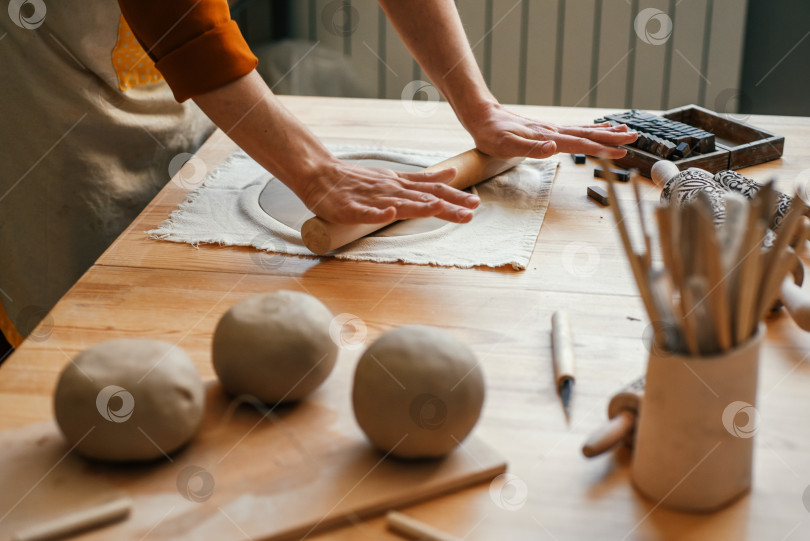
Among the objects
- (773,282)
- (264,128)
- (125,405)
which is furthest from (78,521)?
(264,128)

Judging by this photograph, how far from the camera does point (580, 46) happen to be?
247cm

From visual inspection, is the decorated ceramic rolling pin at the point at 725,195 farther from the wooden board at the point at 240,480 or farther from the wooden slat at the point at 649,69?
the wooden slat at the point at 649,69

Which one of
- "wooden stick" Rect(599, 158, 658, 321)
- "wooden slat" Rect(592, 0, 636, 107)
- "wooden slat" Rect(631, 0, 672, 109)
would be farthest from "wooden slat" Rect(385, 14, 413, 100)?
"wooden stick" Rect(599, 158, 658, 321)

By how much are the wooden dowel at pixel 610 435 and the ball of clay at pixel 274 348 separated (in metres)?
0.24

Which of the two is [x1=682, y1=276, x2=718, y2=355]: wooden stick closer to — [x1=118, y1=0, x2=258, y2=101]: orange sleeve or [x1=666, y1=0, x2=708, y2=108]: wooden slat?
[x1=118, y1=0, x2=258, y2=101]: orange sleeve

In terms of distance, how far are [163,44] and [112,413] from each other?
1.90 feet

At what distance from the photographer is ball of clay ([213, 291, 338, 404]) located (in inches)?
25.7

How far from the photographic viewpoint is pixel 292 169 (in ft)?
3.47

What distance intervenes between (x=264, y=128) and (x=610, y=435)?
0.65 metres

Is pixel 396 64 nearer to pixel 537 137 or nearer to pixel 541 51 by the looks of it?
pixel 541 51

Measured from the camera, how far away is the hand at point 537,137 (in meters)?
1.22

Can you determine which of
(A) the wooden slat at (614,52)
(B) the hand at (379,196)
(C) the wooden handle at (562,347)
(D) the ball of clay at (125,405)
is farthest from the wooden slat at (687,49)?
(D) the ball of clay at (125,405)

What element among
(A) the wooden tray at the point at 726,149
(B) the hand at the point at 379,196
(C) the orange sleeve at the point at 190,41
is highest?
(C) the orange sleeve at the point at 190,41

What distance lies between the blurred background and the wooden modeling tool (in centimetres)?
183
